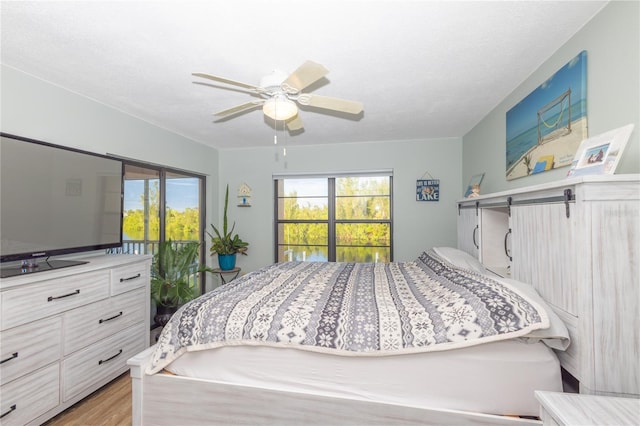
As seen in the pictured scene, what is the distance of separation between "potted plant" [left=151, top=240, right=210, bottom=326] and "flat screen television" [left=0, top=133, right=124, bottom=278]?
0.64 m

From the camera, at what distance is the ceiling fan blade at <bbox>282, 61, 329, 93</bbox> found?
155 cm

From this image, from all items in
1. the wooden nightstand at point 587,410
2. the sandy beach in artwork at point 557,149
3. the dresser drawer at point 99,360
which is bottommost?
the dresser drawer at point 99,360

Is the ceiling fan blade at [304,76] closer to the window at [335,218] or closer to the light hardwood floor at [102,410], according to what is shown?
the light hardwood floor at [102,410]

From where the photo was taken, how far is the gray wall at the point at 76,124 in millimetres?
2074

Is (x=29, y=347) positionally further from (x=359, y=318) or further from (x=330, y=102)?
(x=330, y=102)

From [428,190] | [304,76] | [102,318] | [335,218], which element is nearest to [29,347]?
[102,318]

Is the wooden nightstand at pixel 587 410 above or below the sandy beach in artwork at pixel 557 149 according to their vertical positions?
below

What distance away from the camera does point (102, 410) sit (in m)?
2.03

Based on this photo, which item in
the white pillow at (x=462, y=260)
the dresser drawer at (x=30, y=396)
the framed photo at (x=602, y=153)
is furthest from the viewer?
the white pillow at (x=462, y=260)

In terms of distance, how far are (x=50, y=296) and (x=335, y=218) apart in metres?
3.29

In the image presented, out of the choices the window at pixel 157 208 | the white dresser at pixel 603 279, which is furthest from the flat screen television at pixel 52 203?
the white dresser at pixel 603 279

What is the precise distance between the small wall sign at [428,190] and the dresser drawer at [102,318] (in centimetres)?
350

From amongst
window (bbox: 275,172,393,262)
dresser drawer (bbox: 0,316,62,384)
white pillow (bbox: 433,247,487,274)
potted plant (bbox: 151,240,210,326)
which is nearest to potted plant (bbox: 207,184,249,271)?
window (bbox: 275,172,393,262)

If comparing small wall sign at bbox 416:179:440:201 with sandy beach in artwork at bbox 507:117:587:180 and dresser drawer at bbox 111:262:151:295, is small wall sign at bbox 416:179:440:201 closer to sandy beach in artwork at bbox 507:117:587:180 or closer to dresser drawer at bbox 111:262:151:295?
sandy beach in artwork at bbox 507:117:587:180
